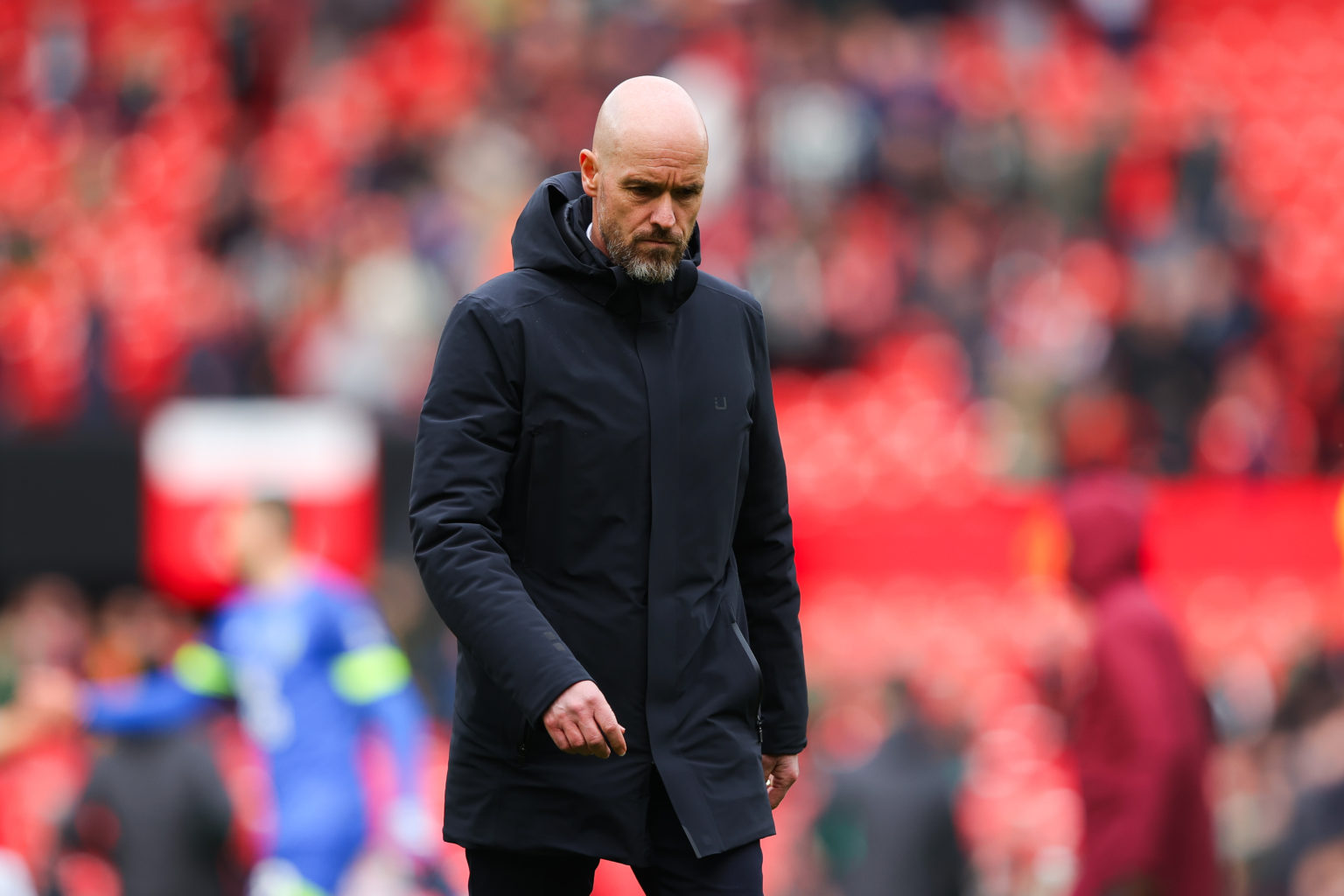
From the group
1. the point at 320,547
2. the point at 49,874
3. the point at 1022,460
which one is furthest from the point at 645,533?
the point at 320,547

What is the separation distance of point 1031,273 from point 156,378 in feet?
21.6

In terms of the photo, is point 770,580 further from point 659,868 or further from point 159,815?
point 159,815

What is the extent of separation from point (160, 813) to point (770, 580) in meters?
4.32

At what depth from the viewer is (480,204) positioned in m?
15.1

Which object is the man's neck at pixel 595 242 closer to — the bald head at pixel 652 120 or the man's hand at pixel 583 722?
the bald head at pixel 652 120

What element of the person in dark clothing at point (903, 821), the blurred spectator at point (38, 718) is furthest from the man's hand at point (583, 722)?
the person in dark clothing at point (903, 821)

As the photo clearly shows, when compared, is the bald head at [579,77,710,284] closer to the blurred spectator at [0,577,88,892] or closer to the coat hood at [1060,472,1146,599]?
the coat hood at [1060,472,1146,599]

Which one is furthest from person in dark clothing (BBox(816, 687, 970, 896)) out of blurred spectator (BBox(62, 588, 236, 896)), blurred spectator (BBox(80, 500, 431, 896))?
blurred spectator (BBox(62, 588, 236, 896))

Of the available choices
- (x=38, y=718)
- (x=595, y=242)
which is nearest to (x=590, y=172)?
(x=595, y=242)

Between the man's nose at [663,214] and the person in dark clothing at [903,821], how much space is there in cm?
522

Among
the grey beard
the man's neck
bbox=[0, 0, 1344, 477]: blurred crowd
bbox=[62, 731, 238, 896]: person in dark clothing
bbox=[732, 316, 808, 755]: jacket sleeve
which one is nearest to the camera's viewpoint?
the grey beard

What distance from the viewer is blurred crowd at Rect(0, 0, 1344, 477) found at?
1305 centimetres

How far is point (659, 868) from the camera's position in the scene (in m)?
3.10

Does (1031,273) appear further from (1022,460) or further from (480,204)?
(480,204)
